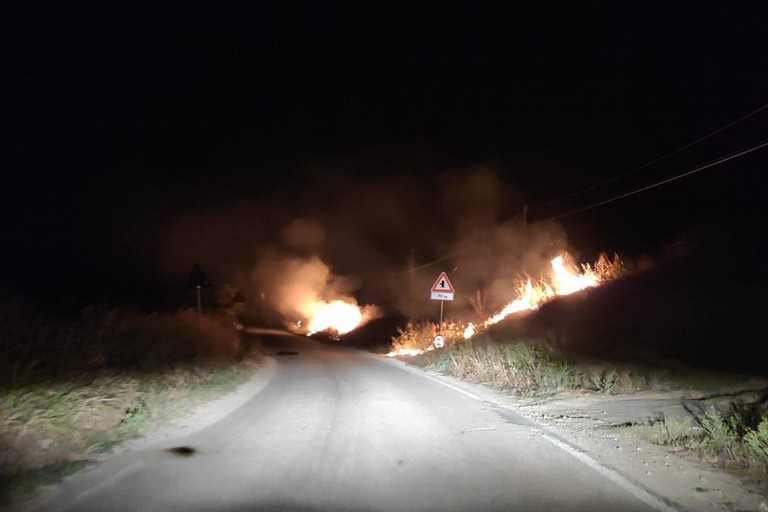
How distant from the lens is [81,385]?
364 inches

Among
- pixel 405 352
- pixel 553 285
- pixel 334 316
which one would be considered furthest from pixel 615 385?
pixel 334 316

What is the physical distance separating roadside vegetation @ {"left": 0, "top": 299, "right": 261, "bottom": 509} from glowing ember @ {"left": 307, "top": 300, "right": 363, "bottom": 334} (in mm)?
35842

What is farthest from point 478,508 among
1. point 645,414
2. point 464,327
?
point 464,327

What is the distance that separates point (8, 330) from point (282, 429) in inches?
203

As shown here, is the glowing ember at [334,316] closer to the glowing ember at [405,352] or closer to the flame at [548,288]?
the glowing ember at [405,352]

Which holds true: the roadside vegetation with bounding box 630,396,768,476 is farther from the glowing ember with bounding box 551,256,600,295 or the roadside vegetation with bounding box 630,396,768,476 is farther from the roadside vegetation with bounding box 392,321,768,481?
Answer: the glowing ember with bounding box 551,256,600,295

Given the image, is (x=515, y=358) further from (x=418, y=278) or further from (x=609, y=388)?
(x=418, y=278)

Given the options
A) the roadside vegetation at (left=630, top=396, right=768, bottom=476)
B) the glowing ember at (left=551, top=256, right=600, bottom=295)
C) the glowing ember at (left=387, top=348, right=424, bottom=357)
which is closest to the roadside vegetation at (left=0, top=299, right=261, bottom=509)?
the roadside vegetation at (left=630, top=396, right=768, bottom=476)

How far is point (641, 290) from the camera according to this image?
1895cm

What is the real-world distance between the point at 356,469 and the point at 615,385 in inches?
294

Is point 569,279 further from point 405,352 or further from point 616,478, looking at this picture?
point 616,478

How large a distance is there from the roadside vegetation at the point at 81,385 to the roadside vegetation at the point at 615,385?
23.9ft

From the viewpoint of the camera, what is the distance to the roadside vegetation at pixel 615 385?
6.95 metres

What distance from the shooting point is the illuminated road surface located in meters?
5.59
